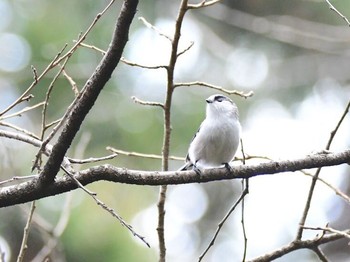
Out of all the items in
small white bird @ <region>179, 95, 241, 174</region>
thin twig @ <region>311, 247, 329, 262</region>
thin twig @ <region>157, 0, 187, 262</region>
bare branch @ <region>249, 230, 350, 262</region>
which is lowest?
thin twig @ <region>311, 247, 329, 262</region>

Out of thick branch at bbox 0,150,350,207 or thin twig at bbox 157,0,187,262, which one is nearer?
thick branch at bbox 0,150,350,207

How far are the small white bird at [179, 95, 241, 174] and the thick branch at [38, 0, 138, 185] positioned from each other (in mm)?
1285

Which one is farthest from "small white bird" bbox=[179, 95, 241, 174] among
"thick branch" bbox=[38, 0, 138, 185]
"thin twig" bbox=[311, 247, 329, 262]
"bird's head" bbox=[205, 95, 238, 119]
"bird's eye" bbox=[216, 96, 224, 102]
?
"thick branch" bbox=[38, 0, 138, 185]

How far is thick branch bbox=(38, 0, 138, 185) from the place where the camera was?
5.05 feet

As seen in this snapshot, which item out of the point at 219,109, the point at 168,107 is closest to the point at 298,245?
the point at 168,107

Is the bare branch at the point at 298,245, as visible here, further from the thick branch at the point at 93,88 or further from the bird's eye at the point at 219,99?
the bird's eye at the point at 219,99

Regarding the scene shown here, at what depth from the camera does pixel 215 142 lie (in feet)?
10.1

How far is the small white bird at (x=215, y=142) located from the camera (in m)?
3.06

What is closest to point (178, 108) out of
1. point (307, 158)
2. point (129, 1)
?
point (307, 158)

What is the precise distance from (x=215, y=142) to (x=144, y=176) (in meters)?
1.22

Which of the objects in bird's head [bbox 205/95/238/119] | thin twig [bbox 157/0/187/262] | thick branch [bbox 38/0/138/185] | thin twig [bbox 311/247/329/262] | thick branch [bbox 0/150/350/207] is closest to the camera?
thick branch [bbox 38/0/138/185]

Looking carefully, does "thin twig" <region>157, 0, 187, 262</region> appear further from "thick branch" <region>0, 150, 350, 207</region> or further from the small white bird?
the small white bird

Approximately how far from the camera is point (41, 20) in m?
6.06

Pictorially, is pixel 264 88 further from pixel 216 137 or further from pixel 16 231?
pixel 216 137
